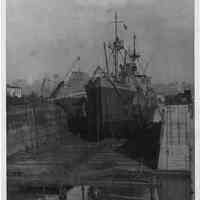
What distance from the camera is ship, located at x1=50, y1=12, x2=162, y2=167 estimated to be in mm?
1152

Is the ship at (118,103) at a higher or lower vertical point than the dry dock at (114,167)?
higher

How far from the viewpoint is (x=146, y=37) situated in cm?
115

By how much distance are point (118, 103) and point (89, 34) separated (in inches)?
10.5

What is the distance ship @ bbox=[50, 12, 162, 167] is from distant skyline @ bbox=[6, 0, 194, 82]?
0.04 metres

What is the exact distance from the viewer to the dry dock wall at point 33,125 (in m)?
1.18

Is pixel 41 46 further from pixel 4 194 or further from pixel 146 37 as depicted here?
pixel 4 194

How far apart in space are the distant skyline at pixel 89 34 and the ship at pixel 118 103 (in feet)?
0.12

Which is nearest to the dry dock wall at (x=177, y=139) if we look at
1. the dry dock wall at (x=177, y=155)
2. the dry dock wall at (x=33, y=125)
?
the dry dock wall at (x=177, y=155)

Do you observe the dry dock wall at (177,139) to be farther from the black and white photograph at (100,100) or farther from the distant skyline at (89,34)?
the distant skyline at (89,34)

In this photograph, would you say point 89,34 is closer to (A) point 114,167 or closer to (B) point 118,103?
(B) point 118,103

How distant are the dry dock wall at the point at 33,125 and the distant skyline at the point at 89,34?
12 centimetres

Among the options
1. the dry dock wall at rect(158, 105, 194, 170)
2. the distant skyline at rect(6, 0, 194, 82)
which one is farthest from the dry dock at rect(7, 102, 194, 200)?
the distant skyline at rect(6, 0, 194, 82)

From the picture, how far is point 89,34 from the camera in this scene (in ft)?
3.84

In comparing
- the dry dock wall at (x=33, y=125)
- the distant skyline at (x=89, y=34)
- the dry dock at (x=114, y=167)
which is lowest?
→ the dry dock at (x=114, y=167)
